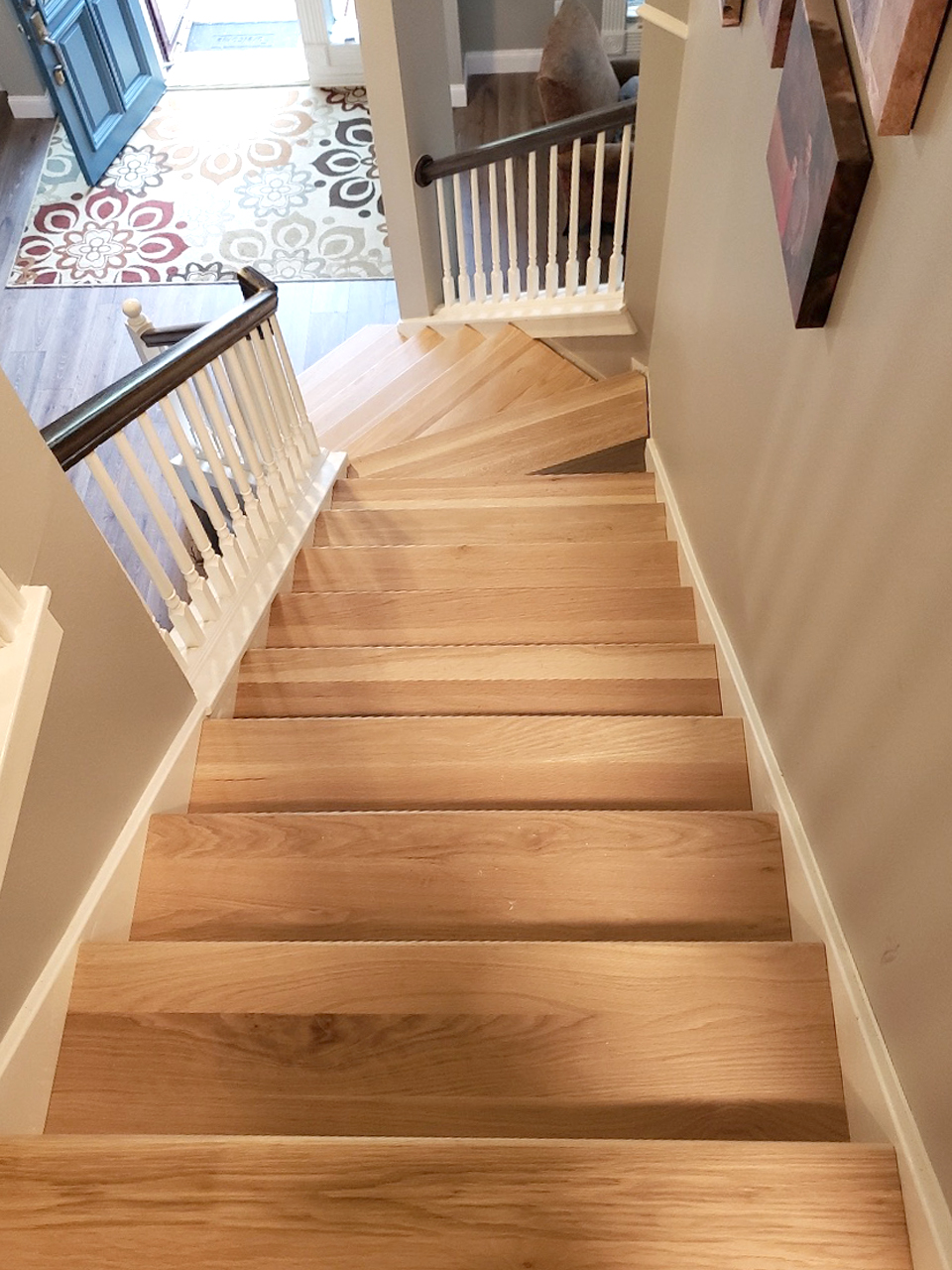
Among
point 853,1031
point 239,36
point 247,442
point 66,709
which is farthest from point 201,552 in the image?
point 239,36

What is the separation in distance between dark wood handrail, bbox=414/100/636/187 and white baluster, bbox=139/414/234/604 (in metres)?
2.13

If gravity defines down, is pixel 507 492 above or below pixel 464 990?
below

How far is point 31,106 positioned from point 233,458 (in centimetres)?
479

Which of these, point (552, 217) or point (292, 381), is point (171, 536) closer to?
point (292, 381)

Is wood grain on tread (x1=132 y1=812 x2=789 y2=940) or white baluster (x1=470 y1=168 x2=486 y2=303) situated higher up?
wood grain on tread (x1=132 y1=812 x2=789 y2=940)

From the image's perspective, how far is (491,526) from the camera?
8.73ft

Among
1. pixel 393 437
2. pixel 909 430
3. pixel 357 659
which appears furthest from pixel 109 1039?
pixel 393 437

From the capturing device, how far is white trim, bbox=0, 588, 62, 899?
0.98m

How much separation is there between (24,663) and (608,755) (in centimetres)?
105

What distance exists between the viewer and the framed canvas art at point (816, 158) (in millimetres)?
1122

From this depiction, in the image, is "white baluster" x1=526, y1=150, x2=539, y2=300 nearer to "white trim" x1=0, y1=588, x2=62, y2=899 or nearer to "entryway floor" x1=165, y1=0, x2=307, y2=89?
"white trim" x1=0, y1=588, x2=62, y2=899

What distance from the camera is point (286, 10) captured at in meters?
6.16

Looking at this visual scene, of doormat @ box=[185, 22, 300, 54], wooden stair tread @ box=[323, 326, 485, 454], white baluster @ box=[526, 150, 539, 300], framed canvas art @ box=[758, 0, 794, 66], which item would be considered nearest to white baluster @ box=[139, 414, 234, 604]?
framed canvas art @ box=[758, 0, 794, 66]

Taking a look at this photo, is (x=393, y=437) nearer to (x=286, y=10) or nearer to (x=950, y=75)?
(x=950, y=75)
